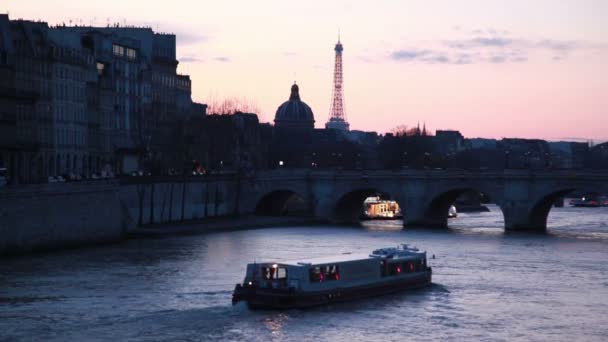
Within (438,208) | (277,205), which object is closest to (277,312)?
(438,208)

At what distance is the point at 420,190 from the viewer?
319ft

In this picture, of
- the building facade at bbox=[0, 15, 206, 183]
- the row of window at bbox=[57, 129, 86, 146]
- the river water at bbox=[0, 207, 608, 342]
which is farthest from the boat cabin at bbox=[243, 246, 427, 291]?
the row of window at bbox=[57, 129, 86, 146]

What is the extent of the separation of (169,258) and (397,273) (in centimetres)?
1411

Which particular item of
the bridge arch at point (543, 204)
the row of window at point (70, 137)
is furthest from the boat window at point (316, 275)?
the row of window at point (70, 137)

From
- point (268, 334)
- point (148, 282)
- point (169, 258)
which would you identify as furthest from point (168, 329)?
point (169, 258)

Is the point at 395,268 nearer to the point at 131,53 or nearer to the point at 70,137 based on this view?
the point at 70,137

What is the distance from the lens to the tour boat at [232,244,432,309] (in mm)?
50344

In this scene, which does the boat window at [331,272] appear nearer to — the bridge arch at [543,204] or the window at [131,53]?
the bridge arch at [543,204]

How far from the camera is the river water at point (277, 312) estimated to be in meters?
45.8

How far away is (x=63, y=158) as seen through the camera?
93.1 meters

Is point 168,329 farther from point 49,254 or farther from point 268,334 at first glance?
point 49,254

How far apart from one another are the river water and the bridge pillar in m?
13.5

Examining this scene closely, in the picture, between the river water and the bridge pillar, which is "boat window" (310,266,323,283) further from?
the bridge pillar

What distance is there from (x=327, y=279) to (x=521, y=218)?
41.0 m
